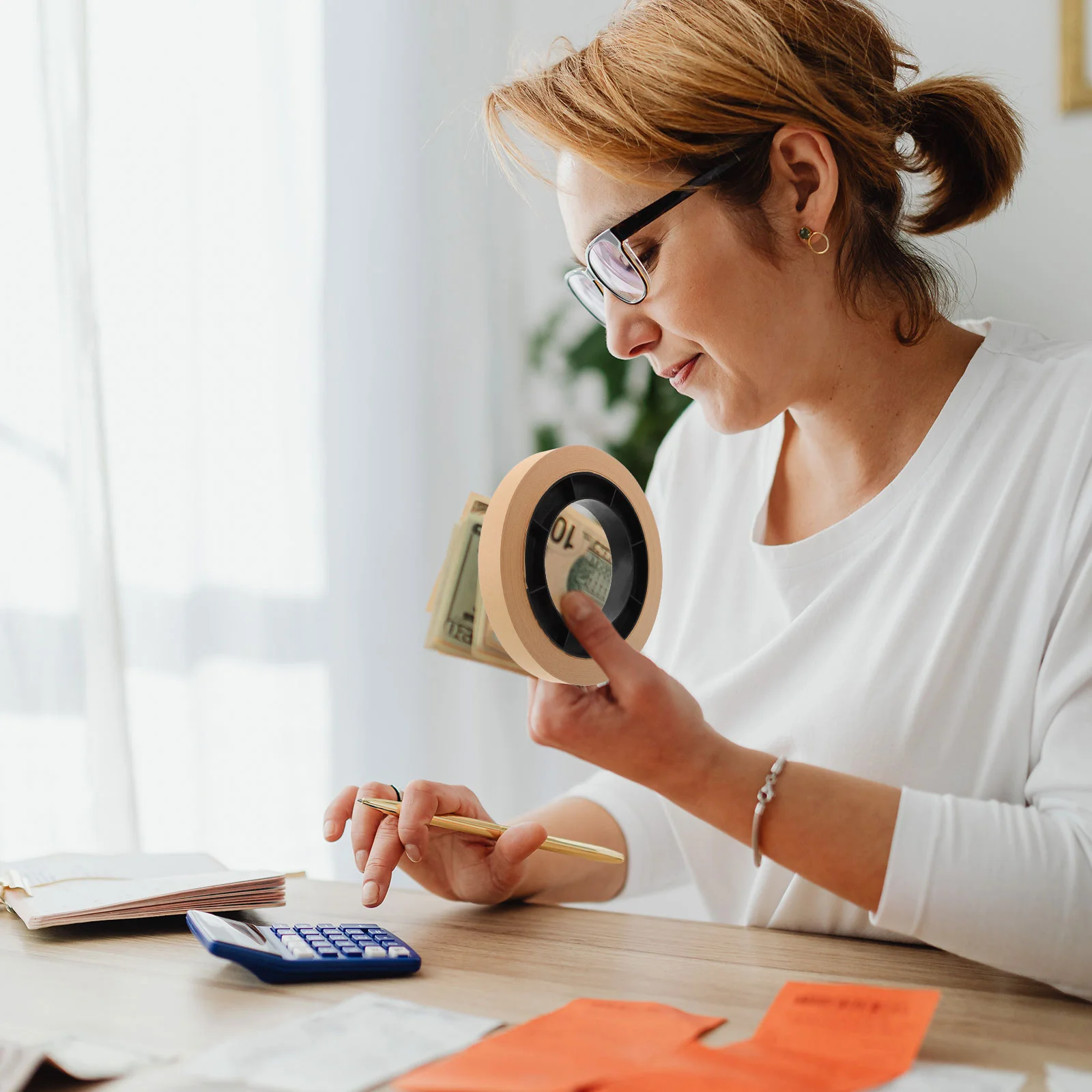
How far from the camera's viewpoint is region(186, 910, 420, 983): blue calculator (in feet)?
2.68

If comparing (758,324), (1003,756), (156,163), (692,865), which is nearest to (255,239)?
(156,163)

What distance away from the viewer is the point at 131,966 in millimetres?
895

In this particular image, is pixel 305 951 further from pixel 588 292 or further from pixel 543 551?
pixel 588 292

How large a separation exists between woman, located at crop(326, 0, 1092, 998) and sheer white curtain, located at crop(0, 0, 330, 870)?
2.69 feet

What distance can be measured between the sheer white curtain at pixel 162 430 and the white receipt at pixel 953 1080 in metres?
1.41

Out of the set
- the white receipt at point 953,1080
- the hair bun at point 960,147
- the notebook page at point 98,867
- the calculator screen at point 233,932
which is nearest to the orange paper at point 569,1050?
the white receipt at point 953,1080

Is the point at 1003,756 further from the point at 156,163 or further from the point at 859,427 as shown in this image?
the point at 156,163

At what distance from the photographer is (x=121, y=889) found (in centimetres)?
106

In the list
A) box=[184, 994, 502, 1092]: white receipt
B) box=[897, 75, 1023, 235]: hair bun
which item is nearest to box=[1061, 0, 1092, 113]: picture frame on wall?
box=[897, 75, 1023, 235]: hair bun

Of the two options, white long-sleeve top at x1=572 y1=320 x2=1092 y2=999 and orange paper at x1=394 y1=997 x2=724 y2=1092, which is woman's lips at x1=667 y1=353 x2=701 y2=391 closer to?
white long-sleeve top at x1=572 y1=320 x2=1092 y2=999

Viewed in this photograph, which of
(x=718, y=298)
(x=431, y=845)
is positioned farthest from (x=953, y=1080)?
(x=718, y=298)

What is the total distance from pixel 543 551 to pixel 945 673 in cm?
43

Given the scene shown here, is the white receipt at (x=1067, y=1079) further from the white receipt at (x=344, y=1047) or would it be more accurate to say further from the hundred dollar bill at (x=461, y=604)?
the hundred dollar bill at (x=461, y=604)

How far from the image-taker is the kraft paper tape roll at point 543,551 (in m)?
0.96
